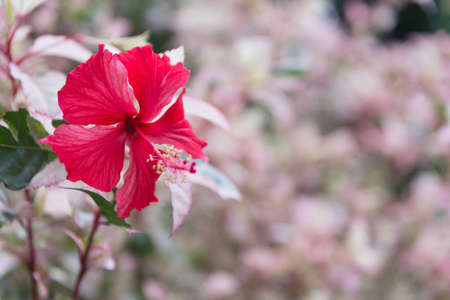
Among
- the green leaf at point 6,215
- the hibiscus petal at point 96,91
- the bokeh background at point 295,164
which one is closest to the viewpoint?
the hibiscus petal at point 96,91

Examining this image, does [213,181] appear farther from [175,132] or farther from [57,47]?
[57,47]

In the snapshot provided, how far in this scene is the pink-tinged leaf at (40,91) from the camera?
41 centimetres

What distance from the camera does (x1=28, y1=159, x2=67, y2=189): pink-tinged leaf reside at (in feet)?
1.17

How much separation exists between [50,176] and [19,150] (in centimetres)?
4

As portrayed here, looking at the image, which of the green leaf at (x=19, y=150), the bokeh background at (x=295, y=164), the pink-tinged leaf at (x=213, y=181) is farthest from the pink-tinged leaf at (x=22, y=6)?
the bokeh background at (x=295, y=164)

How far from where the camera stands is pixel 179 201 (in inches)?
15.5

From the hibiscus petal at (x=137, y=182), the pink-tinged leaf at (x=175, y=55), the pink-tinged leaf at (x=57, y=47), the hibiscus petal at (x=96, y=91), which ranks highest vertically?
the pink-tinged leaf at (x=175, y=55)

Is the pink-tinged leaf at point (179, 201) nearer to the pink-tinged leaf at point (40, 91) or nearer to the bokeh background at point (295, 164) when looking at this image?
the pink-tinged leaf at point (40, 91)

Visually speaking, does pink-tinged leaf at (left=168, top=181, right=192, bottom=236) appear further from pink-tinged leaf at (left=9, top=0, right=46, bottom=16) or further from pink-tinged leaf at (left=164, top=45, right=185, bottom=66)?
pink-tinged leaf at (left=9, top=0, right=46, bottom=16)

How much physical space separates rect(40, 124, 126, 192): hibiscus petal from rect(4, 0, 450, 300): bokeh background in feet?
1.62

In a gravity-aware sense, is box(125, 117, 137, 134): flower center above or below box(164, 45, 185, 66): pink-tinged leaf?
below

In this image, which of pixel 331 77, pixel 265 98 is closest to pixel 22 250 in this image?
pixel 265 98

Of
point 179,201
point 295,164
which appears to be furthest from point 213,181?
point 295,164

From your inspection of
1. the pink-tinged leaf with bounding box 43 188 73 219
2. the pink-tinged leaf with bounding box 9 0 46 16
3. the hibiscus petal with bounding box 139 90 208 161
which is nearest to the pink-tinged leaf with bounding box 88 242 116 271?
the pink-tinged leaf with bounding box 43 188 73 219
